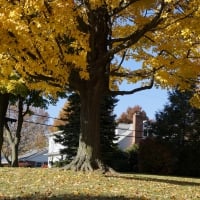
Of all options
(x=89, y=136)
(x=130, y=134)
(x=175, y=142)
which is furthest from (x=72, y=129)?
(x=89, y=136)

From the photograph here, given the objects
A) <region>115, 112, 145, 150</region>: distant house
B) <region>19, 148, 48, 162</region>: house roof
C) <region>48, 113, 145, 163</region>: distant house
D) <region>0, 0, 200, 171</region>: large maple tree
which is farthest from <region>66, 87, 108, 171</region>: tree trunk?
<region>19, 148, 48, 162</region>: house roof

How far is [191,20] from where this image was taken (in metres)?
15.1

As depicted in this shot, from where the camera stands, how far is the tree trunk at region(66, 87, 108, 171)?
631 inches

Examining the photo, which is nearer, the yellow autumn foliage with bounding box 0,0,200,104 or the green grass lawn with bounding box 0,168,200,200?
the green grass lawn with bounding box 0,168,200,200

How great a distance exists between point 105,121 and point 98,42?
22112 millimetres

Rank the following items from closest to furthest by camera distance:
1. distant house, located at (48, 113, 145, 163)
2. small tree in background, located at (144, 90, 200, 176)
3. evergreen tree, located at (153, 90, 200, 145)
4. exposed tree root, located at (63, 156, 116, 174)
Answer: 1. exposed tree root, located at (63, 156, 116, 174)
2. small tree in background, located at (144, 90, 200, 176)
3. evergreen tree, located at (153, 90, 200, 145)
4. distant house, located at (48, 113, 145, 163)

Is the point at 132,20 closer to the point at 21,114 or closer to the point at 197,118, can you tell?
the point at 21,114

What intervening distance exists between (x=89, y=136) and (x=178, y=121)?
83.7 feet

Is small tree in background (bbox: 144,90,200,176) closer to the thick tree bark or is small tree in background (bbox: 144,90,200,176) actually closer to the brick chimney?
the brick chimney

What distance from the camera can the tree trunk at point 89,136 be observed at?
16016 millimetres

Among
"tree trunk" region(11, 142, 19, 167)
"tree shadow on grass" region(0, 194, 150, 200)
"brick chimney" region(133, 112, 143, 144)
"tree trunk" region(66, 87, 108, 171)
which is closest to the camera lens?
"tree shadow on grass" region(0, 194, 150, 200)

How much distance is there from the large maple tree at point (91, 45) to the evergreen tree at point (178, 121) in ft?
67.3

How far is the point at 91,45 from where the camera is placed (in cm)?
1614

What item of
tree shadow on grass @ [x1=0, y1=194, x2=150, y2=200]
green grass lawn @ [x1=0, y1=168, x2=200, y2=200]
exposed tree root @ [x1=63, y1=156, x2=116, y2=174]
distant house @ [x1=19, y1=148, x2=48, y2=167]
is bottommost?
tree shadow on grass @ [x1=0, y1=194, x2=150, y2=200]
